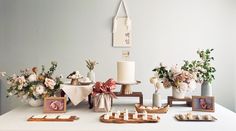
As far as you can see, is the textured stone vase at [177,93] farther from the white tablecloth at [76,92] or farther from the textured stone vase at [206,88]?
the white tablecloth at [76,92]

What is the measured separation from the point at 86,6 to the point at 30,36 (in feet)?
2.72

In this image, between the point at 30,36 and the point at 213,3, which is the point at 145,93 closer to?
Result: the point at 213,3

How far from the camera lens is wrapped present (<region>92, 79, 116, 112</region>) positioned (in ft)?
5.57

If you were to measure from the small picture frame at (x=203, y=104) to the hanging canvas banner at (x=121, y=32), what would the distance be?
1.56m

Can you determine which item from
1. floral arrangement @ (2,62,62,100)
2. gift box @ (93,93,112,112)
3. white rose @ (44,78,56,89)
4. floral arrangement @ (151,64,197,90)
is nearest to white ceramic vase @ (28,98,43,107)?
floral arrangement @ (2,62,62,100)

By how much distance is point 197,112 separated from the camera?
1.73m

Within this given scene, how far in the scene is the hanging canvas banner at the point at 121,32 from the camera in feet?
10.4

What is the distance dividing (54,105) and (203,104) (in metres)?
1.05

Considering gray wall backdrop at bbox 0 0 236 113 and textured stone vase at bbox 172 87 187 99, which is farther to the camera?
gray wall backdrop at bbox 0 0 236 113

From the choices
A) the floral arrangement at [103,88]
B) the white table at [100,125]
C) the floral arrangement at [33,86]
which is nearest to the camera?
the white table at [100,125]

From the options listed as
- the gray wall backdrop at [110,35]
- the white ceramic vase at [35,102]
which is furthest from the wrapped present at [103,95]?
the gray wall backdrop at [110,35]

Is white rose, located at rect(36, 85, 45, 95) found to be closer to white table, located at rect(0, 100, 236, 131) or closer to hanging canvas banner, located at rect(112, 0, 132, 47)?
white table, located at rect(0, 100, 236, 131)

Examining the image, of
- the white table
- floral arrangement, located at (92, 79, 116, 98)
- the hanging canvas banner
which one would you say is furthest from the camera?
the hanging canvas banner

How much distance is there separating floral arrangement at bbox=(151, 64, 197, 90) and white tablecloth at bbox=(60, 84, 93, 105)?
1.62 ft
